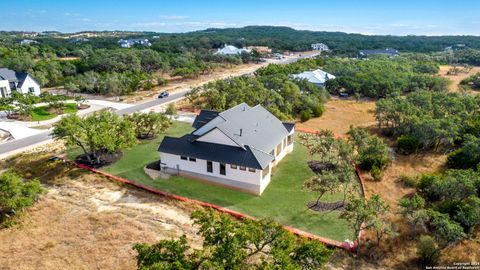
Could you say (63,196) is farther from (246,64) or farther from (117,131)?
(246,64)

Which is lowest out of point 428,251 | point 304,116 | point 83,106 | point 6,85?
point 428,251

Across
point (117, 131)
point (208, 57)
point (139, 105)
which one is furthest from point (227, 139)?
point (208, 57)

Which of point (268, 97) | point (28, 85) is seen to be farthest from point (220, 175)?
point (28, 85)

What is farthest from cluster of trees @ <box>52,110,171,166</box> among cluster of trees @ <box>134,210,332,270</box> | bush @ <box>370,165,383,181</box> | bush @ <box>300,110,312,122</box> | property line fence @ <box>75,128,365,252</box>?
bush @ <box>300,110,312,122</box>

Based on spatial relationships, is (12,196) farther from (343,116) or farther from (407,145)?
(343,116)

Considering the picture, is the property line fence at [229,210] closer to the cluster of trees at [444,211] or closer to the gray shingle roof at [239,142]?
the gray shingle roof at [239,142]

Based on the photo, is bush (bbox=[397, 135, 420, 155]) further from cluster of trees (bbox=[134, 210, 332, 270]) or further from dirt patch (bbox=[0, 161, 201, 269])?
dirt patch (bbox=[0, 161, 201, 269])
